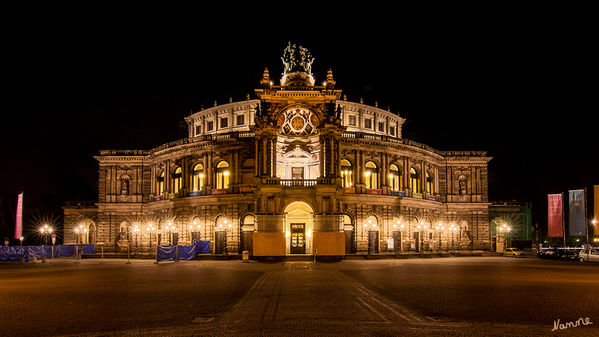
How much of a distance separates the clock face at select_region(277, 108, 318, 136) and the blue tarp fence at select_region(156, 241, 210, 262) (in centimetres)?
1672

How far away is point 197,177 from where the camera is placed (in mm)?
70188

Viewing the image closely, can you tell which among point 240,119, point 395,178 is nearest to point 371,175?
point 395,178

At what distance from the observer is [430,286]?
87.6 ft

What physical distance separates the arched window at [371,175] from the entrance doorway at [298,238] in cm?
1175

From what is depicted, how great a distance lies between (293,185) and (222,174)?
14268 mm

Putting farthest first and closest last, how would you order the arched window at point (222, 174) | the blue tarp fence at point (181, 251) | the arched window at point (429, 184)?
the arched window at point (429, 184), the arched window at point (222, 174), the blue tarp fence at point (181, 251)

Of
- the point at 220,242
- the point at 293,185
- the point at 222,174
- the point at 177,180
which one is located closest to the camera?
the point at 293,185

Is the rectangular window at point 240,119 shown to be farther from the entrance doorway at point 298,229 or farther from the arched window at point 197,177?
the entrance doorway at point 298,229

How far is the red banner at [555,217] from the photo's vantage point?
63.8 m

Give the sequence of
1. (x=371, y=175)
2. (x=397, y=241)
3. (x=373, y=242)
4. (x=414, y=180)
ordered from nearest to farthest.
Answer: (x=373, y=242), (x=371, y=175), (x=397, y=241), (x=414, y=180)

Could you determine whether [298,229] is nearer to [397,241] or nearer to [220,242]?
[220,242]

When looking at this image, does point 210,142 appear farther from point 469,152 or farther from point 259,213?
point 469,152

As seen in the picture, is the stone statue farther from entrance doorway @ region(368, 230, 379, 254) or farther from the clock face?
entrance doorway @ region(368, 230, 379, 254)

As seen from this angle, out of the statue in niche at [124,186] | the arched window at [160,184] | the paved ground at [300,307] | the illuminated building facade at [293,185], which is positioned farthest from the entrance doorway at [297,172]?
the paved ground at [300,307]
